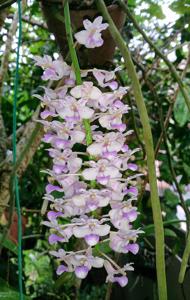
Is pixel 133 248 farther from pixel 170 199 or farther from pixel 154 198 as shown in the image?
pixel 170 199

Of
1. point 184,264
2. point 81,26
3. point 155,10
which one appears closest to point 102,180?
point 184,264

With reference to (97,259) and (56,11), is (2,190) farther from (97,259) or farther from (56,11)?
(97,259)

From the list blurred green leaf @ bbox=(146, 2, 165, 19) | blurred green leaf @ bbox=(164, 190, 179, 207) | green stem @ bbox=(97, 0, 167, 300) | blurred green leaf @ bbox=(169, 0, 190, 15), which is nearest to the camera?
green stem @ bbox=(97, 0, 167, 300)

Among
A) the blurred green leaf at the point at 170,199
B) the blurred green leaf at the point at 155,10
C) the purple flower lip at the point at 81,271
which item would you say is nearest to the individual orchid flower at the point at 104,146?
the purple flower lip at the point at 81,271

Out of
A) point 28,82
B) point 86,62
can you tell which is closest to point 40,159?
point 28,82

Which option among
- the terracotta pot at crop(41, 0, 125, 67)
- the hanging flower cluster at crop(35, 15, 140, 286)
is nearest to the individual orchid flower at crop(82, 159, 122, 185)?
the hanging flower cluster at crop(35, 15, 140, 286)

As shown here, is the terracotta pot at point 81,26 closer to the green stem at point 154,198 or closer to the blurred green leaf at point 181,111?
the blurred green leaf at point 181,111

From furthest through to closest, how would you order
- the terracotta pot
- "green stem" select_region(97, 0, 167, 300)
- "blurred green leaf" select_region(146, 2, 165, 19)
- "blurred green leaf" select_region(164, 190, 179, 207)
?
"blurred green leaf" select_region(164, 190, 179, 207)
"blurred green leaf" select_region(146, 2, 165, 19)
the terracotta pot
"green stem" select_region(97, 0, 167, 300)

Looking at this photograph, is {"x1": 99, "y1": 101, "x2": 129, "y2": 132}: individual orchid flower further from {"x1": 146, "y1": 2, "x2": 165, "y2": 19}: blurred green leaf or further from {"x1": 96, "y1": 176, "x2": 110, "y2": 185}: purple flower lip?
{"x1": 146, "y1": 2, "x2": 165, "y2": 19}: blurred green leaf

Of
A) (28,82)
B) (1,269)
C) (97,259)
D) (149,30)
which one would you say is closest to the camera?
(97,259)
